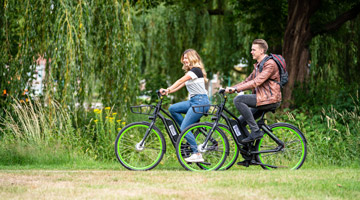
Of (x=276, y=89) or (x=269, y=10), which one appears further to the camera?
(x=269, y=10)

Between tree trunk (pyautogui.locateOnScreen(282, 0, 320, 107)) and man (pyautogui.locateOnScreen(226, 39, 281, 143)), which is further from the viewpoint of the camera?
tree trunk (pyautogui.locateOnScreen(282, 0, 320, 107))

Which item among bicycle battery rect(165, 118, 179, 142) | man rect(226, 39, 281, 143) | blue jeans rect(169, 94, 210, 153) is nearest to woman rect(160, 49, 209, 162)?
blue jeans rect(169, 94, 210, 153)

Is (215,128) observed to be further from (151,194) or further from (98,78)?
(98,78)

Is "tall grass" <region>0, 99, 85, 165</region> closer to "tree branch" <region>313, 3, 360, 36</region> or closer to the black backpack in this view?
the black backpack

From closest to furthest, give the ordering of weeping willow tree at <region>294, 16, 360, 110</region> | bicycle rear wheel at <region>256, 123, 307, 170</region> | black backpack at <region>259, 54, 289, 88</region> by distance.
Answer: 1. black backpack at <region>259, 54, 289, 88</region>
2. bicycle rear wheel at <region>256, 123, 307, 170</region>
3. weeping willow tree at <region>294, 16, 360, 110</region>

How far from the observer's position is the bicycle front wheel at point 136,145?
6.53 meters

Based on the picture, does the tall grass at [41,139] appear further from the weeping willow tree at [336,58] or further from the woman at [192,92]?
the weeping willow tree at [336,58]

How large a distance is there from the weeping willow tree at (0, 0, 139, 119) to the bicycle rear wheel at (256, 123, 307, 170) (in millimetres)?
3363

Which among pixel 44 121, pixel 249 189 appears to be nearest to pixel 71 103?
pixel 44 121

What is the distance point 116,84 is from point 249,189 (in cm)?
481

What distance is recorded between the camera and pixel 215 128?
6.49 meters

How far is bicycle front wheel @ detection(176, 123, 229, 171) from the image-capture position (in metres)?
6.48

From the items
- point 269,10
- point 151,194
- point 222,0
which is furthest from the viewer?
point 222,0

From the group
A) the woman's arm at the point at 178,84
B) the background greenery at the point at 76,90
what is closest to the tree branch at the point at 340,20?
the background greenery at the point at 76,90
